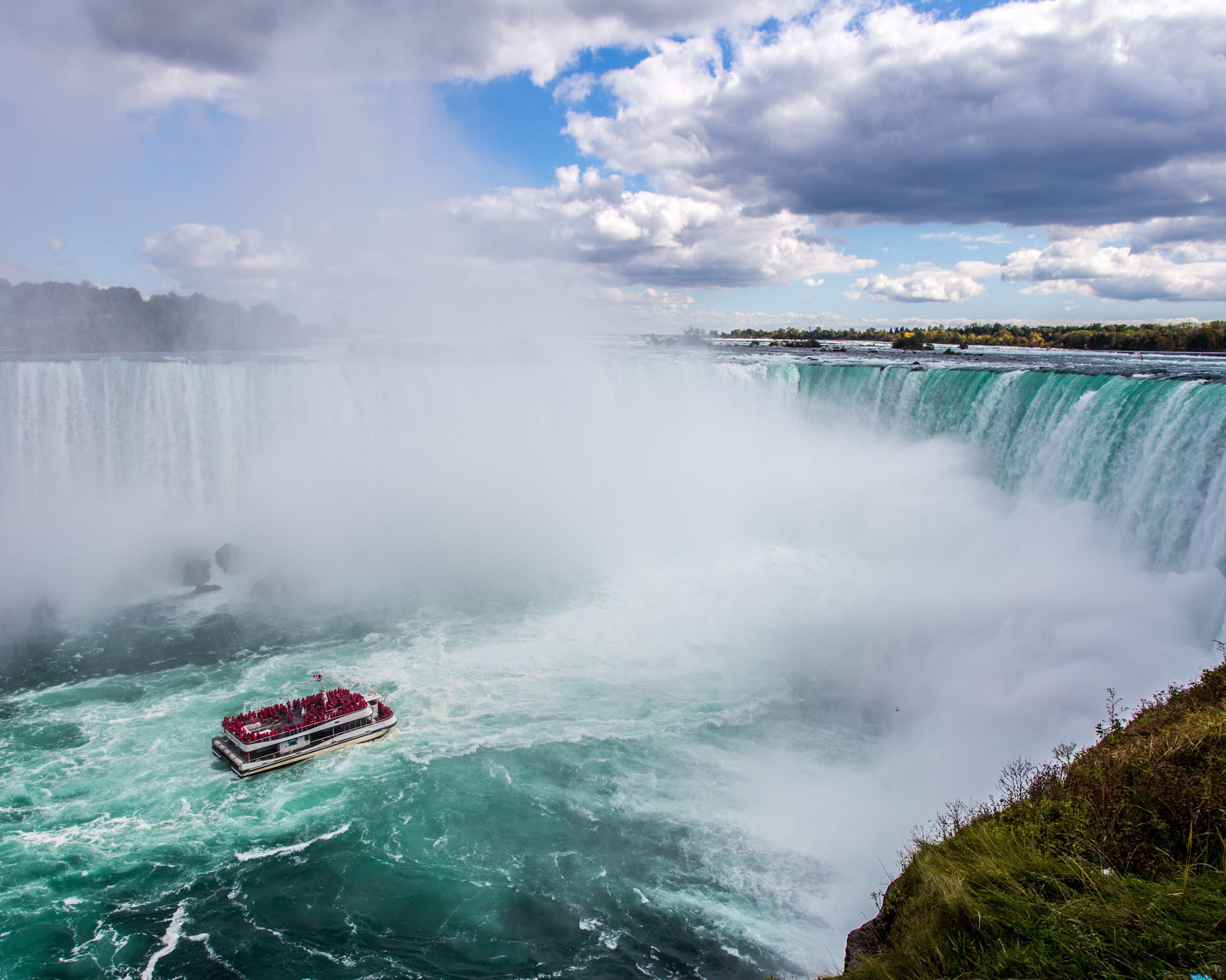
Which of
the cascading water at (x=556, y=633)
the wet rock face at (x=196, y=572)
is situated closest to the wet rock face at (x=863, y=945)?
the cascading water at (x=556, y=633)

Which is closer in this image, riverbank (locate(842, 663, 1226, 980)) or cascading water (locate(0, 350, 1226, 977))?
riverbank (locate(842, 663, 1226, 980))

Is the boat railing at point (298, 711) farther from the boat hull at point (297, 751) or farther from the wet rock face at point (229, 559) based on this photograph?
the wet rock face at point (229, 559)

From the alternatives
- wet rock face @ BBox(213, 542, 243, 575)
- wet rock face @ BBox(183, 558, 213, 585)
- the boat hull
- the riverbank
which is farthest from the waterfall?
wet rock face @ BBox(183, 558, 213, 585)

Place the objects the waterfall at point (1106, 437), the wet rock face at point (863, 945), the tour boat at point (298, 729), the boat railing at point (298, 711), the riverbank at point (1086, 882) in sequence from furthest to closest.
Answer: the waterfall at point (1106, 437) < the boat railing at point (298, 711) < the tour boat at point (298, 729) < the wet rock face at point (863, 945) < the riverbank at point (1086, 882)

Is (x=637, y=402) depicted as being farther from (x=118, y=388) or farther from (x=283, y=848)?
(x=283, y=848)

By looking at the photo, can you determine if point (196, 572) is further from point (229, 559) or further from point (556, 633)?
point (556, 633)

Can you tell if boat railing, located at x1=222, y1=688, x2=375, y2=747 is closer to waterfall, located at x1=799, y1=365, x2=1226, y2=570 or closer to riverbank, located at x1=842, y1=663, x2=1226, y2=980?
riverbank, located at x1=842, y1=663, x2=1226, y2=980
